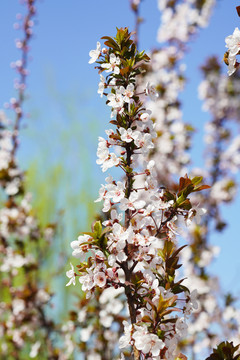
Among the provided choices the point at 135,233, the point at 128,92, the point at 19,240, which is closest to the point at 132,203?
the point at 135,233

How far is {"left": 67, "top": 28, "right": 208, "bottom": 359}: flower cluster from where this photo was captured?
4.14 ft

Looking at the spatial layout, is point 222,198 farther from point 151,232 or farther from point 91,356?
point 151,232

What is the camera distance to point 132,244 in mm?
1350

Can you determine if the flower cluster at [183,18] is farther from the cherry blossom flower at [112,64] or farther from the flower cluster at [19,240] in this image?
the cherry blossom flower at [112,64]

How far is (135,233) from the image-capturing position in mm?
1347

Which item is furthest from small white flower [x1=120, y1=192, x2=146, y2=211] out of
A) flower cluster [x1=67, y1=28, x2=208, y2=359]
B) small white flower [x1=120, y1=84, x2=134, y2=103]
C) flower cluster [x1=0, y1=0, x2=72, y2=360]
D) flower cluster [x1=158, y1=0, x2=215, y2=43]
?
flower cluster [x1=158, y1=0, x2=215, y2=43]

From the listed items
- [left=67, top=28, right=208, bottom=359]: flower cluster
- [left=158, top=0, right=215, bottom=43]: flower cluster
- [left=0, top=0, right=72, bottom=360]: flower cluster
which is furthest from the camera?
[left=158, top=0, right=215, bottom=43]: flower cluster

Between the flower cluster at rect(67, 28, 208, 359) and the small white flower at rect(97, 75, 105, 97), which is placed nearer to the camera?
the flower cluster at rect(67, 28, 208, 359)

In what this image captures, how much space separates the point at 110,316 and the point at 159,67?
331cm

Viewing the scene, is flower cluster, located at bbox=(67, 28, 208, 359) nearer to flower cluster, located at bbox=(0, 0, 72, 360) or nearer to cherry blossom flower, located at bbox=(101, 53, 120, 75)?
cherry blossom flower, located at bbox=(101, 53, 120, 75)

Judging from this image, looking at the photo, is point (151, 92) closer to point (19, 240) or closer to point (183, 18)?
point (19, 240)

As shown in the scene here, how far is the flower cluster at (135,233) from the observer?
4.14 feet

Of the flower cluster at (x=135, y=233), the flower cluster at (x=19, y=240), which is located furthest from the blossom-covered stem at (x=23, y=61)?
the flower cluster at (x=135, y=233)

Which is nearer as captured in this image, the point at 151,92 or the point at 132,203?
the point at 132,203
